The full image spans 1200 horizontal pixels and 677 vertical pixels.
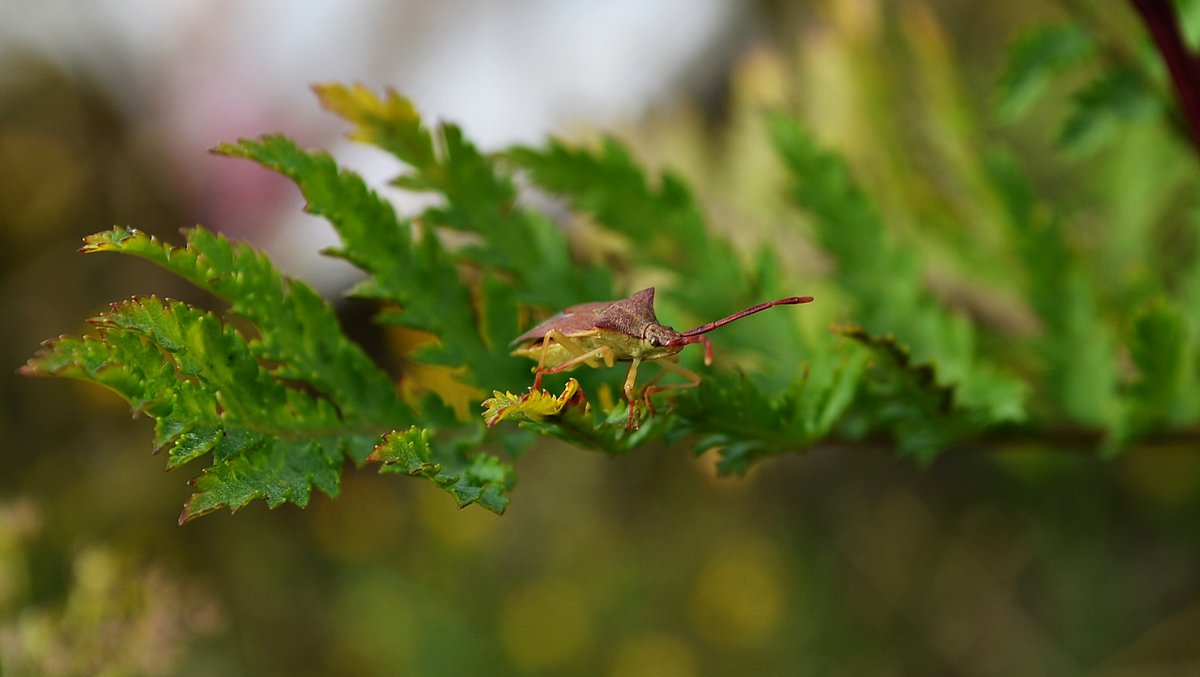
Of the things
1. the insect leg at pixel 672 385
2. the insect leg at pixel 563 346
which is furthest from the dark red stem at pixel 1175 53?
the insect leg at pixel 563 346

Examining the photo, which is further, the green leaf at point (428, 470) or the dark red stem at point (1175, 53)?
the dark red stem at point (1175, 53)

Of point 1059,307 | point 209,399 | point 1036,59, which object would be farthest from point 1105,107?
point 209,399

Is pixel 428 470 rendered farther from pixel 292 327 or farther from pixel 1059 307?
pixel 1059 307

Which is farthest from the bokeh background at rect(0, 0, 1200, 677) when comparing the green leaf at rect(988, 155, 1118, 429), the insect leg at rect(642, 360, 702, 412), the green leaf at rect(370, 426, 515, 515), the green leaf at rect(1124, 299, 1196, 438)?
the green leaf at rect(370, 426, 515, 515)

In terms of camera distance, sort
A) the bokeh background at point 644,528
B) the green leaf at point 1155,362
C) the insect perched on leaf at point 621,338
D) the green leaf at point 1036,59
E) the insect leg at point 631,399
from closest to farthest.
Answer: the insect leg at point 631,399 → the insect perched on leaf at point 621,338 → the green leaf at point 1155,362 → the green leaf at point 1036,59 → the bokeh background at point 644,528

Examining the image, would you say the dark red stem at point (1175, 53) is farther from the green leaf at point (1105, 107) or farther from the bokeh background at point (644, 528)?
the bokeh background at point (644, 528)

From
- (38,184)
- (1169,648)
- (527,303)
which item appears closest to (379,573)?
(38,184)
